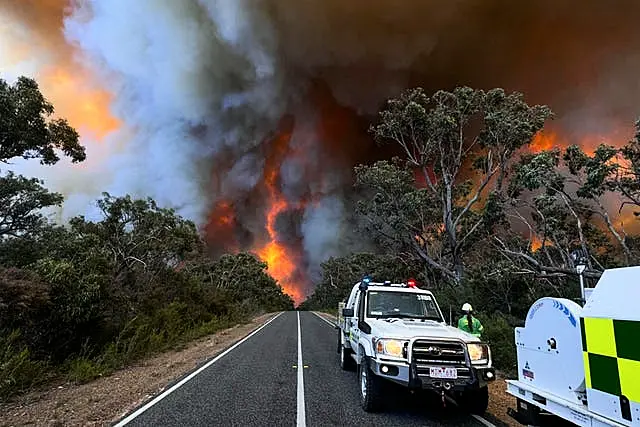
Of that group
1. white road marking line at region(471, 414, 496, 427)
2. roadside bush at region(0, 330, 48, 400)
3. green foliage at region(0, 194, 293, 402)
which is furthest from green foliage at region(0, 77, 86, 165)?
white road marking line at region(471, 414, 496, 427)

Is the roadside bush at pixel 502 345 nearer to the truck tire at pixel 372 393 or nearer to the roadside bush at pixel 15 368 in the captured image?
the truck tire at pixel 372 393

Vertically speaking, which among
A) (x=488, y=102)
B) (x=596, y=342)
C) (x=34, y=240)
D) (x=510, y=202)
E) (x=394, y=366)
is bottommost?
(x=394, y=366)

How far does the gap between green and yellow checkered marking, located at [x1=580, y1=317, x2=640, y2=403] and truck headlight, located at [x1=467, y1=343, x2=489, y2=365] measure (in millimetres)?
2829

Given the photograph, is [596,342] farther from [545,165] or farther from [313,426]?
[545,165]

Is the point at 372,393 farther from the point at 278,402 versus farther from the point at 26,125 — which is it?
the point at 26,125

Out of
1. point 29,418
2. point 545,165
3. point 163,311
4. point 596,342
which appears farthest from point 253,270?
point 596,342

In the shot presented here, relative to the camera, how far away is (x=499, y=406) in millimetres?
7543

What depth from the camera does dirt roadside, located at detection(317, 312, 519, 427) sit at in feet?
21.5

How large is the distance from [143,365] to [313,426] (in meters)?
8.17

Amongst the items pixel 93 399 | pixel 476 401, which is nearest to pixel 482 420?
pixel 476 401

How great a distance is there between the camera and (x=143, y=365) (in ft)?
40.7

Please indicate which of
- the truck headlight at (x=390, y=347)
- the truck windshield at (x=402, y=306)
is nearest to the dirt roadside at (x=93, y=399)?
the truck headlight at (x=390, y=347)

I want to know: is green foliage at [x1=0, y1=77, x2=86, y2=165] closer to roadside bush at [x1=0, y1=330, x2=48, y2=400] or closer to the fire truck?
roadside bush at [x1=0, y1=330, x2=48, y2=400]

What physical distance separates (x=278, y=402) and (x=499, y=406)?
12.8ft
